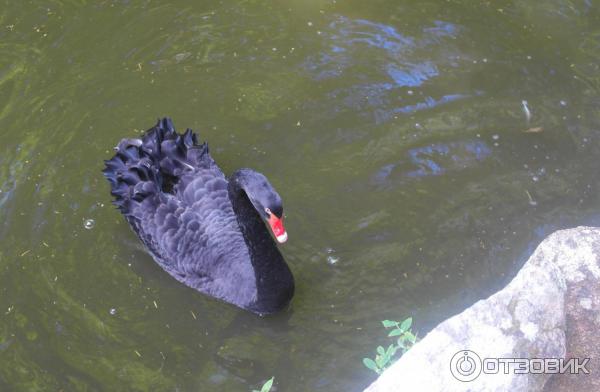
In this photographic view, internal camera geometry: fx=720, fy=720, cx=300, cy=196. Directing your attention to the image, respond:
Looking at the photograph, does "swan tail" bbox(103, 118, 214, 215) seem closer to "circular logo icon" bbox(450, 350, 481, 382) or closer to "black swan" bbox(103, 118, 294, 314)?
"black swan" bbox(103, 118, 294, 314)

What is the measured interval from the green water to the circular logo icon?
1084mm

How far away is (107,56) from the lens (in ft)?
19.0

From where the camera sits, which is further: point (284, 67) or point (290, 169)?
point (284, 67)

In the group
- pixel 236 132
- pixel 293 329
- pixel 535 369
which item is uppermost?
pixel 535 369

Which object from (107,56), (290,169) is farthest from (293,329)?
(107,56)

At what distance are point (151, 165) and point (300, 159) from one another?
1.01m

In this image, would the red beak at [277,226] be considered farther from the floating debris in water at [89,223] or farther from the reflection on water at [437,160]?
the floating debris in water at [89,223]

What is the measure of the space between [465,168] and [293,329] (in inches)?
63.5

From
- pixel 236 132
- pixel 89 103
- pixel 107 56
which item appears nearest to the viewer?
pixel 236 132

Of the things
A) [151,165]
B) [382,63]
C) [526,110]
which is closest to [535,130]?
[526,110]

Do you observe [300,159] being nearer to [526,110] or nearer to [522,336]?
[526,110]

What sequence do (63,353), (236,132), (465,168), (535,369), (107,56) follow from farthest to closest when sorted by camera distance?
(107,56) → (236,132) → (465,168) → (63,353) → (535,369)

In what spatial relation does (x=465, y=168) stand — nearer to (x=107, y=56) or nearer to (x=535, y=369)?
(x=535, y=369)

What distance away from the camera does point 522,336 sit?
2.62 meters
